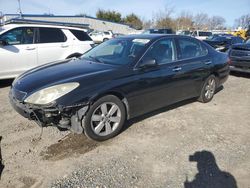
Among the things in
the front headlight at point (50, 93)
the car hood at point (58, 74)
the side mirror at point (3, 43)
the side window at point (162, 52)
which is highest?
the side mirror at point (3, 43)

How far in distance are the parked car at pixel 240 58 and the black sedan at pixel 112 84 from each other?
353cm

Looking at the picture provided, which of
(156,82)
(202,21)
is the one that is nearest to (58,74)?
(156,82)

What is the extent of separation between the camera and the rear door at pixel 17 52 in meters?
6.35

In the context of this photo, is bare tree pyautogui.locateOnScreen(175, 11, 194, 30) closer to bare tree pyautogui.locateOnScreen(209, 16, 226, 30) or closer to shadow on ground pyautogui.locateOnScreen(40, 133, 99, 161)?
bare tree pyautogui.locateOnScreen(209, 16, 226, 30)

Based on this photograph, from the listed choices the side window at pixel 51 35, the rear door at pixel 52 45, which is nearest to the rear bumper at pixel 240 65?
the rear door at pixel 52 45

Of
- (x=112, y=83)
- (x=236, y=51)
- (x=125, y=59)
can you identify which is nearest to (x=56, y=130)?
(x=112, y=83)

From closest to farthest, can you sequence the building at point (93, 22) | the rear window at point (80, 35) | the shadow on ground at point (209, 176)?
1. the shadow on ground at point (209, 176)
2. the rear window at point (80, 35)
3. the building at point (93, 22)

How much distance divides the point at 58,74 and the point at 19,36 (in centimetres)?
370

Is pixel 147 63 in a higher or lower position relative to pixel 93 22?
lower

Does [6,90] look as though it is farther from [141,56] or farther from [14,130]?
[141,56]

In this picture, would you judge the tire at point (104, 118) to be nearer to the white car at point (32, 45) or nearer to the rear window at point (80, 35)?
the white car at point (32, 45)

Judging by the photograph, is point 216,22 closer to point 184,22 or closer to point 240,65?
point 184,22

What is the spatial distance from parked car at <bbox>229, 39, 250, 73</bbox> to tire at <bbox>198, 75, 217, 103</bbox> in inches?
120

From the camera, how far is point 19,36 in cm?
659
